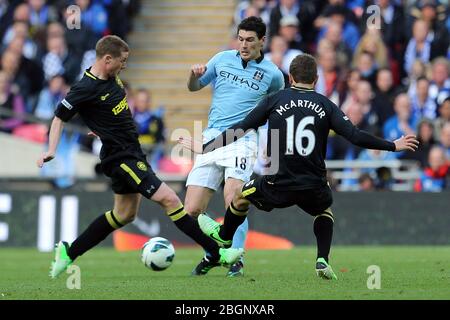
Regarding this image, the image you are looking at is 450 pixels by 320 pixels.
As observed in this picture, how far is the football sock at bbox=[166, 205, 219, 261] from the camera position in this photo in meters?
10.2

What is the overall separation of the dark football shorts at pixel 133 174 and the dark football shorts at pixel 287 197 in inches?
34.5

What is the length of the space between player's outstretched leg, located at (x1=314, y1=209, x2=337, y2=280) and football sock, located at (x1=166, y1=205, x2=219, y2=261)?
917 mm

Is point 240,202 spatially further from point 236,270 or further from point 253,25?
point 253,25

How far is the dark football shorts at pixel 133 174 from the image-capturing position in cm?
1020

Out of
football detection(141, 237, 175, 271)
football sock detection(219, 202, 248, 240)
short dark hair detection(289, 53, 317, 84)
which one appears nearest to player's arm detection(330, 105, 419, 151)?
short dark hair detection(289, 53, 317, 84)

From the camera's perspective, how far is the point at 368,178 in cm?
1750

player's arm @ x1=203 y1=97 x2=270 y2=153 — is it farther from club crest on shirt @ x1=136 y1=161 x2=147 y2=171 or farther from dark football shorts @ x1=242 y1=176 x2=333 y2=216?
club crest on shirt @ x1=136 y1=161 x2=147 y2=171

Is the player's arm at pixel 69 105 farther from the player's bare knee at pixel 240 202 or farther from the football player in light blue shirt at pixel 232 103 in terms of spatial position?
the player's bare knee at pixel 240 202

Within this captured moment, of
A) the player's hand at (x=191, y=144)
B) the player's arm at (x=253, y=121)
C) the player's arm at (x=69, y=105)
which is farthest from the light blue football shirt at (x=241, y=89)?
the player's arm at (x=69, y=105)
